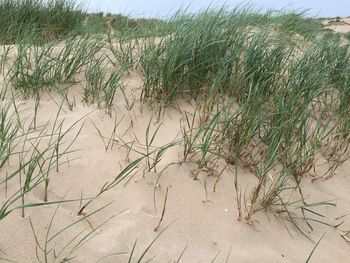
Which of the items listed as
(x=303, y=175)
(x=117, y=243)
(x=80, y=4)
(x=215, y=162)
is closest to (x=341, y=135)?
(x=303, y=175)

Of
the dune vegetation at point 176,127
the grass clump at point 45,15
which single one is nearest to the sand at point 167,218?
the dune vegetation at point 176,127

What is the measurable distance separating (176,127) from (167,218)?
77 centimetres

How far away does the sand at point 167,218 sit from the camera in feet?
4.95

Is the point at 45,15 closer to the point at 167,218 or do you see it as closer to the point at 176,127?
the point at 176,127

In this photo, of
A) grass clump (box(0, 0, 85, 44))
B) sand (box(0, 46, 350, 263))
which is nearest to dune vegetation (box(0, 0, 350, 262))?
sand (box(0, 46, 350, 263))

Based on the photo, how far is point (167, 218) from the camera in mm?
1729

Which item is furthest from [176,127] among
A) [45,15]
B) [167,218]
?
[45,15]

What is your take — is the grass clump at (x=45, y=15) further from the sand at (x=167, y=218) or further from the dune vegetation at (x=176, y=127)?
the sand at (x=167, y=218)

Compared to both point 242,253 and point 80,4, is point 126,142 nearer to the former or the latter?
point 242,253

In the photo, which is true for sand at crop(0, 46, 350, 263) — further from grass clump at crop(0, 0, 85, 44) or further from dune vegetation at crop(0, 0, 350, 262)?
grass clump at crop(0, 0, 85, 44)

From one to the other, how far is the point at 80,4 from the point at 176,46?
3.11 metres

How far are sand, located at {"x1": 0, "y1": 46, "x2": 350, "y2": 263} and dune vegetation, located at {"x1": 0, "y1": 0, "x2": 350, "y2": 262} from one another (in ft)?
0.04

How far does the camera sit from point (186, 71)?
2.62m

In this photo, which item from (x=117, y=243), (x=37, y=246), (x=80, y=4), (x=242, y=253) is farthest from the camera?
(x=80, y=4)
